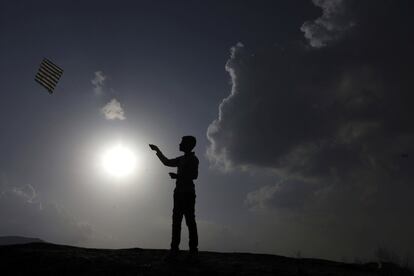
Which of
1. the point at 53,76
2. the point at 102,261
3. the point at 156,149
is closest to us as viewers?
the point at 102,261

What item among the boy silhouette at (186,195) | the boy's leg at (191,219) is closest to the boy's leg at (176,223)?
the boy silhouette at (186,195)

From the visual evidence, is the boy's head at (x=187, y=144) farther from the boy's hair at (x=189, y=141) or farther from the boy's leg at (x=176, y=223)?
the boy's leg at (x=176, y=223)

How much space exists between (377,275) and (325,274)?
1.47 meters

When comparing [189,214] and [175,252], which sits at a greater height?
[189,214]

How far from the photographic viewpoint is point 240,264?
25.3 feet

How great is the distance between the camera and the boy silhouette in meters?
8.03

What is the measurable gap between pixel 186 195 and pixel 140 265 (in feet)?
5.98

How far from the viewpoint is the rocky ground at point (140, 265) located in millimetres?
6602

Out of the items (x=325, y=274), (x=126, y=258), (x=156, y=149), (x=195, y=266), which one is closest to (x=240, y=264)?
(x=195, y=266)

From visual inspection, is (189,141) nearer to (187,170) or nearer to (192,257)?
(187,170)

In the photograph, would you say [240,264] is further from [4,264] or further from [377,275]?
[4,264]

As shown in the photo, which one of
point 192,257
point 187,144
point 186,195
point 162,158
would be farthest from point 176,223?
point 187,144

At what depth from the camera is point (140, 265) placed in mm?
7156

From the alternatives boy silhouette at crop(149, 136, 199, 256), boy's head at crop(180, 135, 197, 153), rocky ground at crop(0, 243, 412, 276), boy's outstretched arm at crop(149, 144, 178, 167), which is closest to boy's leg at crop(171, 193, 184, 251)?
boy silhouette at crop(149, 136, 199, 256)
